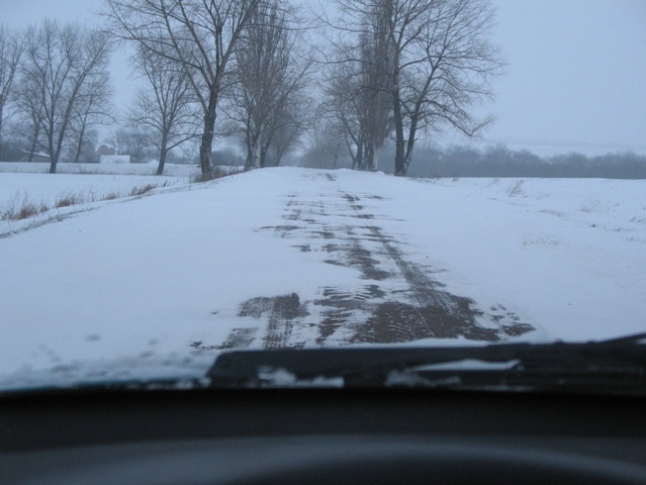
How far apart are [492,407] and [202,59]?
89.3 feet

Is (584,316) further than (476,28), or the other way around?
(476,28)

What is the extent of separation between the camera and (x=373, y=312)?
5012mm

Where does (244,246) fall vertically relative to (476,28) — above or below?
below

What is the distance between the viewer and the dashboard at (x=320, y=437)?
2221 millimetres

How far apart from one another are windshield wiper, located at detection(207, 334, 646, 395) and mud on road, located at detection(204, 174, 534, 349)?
144 centimetres

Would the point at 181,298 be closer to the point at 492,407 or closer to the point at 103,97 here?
the point at 492,407

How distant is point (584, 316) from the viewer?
4988 millimetres

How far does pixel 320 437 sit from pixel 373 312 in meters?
2.69

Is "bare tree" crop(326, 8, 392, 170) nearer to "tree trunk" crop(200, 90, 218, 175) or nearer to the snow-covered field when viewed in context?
"tree trunk" crop(200, 90, 218, 175)

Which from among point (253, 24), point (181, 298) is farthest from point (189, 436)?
point (253, 24)

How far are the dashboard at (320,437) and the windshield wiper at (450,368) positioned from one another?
0.22ft

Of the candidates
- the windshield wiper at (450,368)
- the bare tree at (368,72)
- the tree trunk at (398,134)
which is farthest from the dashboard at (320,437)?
the tree trunk at (398,134)

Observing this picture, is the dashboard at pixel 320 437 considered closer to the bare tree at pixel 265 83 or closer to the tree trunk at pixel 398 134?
the bare tree at pixel 265 83

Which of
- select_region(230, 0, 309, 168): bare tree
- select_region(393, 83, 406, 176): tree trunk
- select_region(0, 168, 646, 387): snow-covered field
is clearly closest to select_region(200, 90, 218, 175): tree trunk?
select_region(230, 0, 309, 168): bare tree
